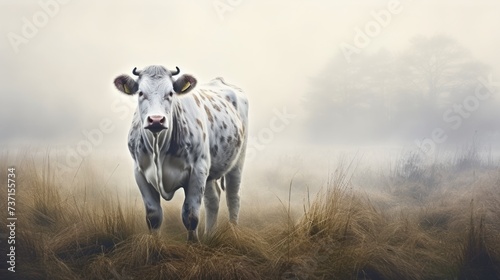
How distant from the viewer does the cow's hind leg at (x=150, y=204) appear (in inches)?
258

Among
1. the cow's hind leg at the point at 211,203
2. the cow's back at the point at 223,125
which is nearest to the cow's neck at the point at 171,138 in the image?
the cow's back at the point at 223,125

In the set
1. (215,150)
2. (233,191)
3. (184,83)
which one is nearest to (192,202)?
(215,150)

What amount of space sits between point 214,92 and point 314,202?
2302 millimetres

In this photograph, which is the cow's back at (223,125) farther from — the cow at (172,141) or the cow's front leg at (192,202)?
the cow's front leg at (192,202)

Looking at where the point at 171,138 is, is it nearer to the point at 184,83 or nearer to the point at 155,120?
the point at 184,83

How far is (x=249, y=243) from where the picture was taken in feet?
21.3

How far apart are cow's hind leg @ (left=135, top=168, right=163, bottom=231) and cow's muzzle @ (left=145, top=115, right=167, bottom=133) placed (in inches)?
41.1

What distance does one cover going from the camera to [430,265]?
6883 mm

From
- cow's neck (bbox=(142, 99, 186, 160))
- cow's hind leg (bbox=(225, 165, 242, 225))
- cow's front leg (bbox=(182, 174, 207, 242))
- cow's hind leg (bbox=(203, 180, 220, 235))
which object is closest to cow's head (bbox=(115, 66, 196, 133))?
cow's neck (bbox=(142, 99, 186, 160))

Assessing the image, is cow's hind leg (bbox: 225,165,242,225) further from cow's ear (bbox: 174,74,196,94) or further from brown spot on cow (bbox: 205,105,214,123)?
cow's ear (bbox: 174,74,196,94)

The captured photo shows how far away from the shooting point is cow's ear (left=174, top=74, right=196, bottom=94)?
6.31m

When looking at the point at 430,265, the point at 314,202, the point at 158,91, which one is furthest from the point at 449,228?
the point at 158,91

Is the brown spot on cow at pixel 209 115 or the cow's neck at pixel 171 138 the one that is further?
the brown spot on cow at pixel 209 115

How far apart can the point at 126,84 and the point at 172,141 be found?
0.80 m
